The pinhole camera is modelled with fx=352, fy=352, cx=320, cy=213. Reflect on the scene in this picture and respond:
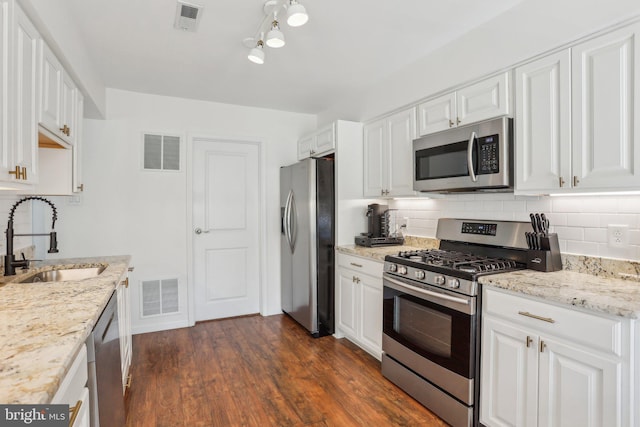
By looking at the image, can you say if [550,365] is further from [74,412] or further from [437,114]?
[74,412]

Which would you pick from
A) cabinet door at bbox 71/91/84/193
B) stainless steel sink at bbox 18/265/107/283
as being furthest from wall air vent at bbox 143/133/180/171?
stainless steel sink at bbox 18/265/107/283

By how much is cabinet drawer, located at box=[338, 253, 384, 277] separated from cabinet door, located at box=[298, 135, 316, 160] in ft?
4.15

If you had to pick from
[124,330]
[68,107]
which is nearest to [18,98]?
[68,107]

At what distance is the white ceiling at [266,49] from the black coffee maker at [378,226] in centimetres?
121

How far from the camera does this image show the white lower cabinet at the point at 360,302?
2799 mm

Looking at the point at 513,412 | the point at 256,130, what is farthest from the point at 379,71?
the point at 513,412

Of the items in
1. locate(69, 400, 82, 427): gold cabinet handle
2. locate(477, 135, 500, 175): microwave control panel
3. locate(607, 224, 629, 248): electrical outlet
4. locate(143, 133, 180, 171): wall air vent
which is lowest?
locate(69, 400, 82, 427): gold cabinet handle

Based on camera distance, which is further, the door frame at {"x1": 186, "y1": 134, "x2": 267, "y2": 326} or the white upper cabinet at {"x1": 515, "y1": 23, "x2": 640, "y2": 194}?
the door frame at {"x1": 186, "y1": 134, "x2": 267, "y2": 326}

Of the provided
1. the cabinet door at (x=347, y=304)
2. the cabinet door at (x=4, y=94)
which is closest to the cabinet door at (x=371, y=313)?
the cabinet door at (x=347, y=304)

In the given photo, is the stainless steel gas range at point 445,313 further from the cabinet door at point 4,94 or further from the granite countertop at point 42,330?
the cabinet door at point 4,94

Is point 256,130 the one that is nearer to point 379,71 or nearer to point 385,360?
point 379,71

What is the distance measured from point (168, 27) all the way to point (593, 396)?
9.92 feet

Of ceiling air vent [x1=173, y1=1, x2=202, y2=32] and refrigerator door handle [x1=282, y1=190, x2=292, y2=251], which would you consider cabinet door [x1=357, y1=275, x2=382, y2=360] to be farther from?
ceiling air vent [x1=173, y1=1, x2=202, y2=32]

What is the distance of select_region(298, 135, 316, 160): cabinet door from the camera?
386 centimetres
